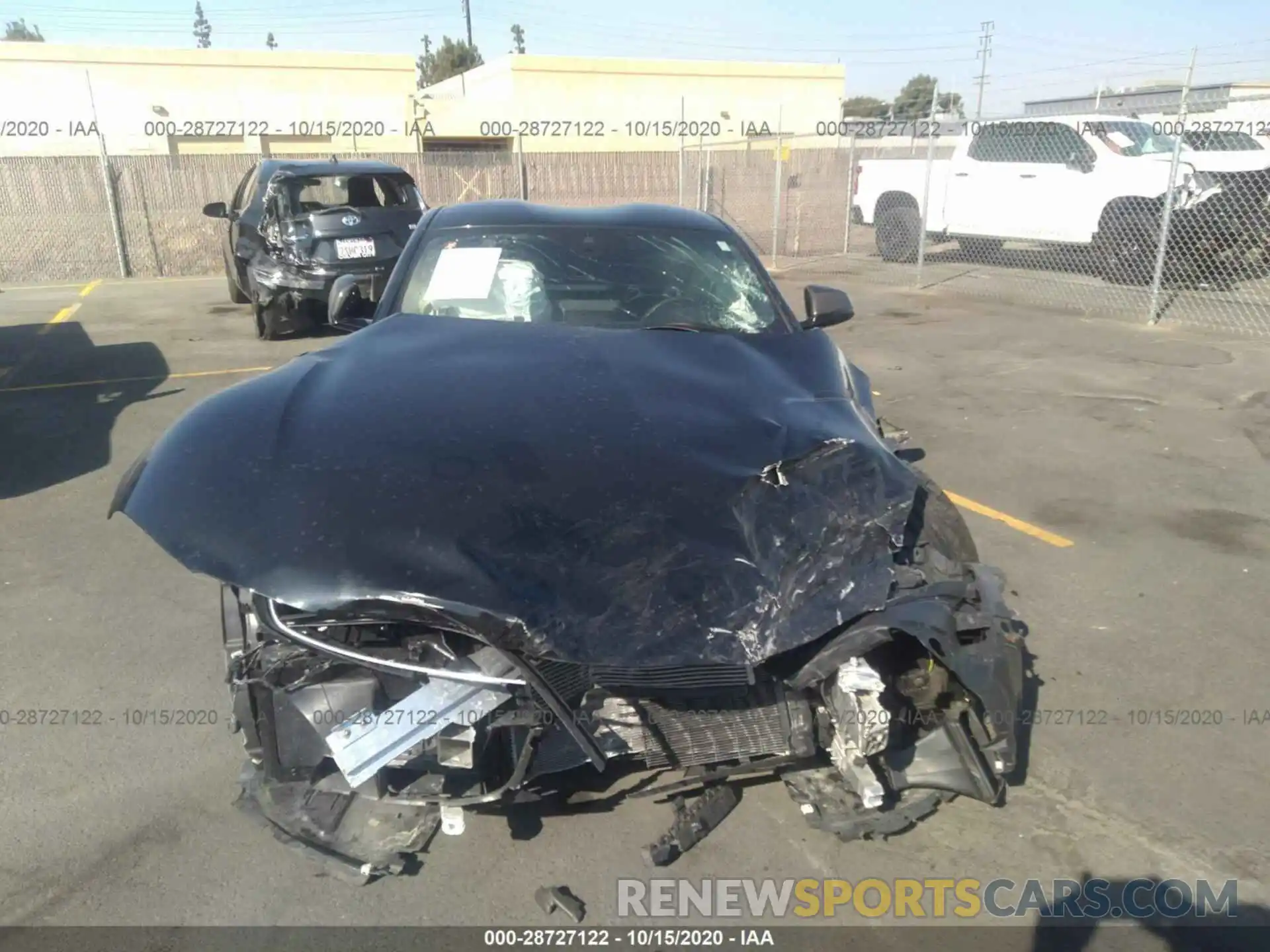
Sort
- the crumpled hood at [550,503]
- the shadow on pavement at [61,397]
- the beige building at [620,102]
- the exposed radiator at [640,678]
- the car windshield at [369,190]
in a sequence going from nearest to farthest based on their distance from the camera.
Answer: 1. the crumpled hood at [550,503]
2. the exposed radiator at [640,678]
3. the shadow on pavement at [61,397]
4. the car windshield at [369,190]
5. the beige building at [620,102]

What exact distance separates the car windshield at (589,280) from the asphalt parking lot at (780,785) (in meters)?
1.71

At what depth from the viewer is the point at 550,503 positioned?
2.43 metres

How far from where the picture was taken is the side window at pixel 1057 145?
42.6 ft

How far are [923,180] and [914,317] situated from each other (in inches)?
188

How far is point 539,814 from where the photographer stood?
282cm

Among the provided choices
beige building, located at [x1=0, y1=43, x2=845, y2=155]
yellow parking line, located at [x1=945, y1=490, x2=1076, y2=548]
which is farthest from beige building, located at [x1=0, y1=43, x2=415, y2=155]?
yellow parking line, located at [x1=945, y1=490, x2=1076, y2=548]

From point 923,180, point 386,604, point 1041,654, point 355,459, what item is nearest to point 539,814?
point 386,604

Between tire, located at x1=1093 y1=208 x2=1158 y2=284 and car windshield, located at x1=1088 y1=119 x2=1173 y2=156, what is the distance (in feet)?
2.91

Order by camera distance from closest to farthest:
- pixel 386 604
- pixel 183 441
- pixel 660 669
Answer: pixel 386 604, pixel 660 669, pixel 183 441

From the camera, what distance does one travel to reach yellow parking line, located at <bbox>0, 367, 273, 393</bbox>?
26.5 ft

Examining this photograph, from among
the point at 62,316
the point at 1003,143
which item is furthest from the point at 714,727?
the point at 1003,143

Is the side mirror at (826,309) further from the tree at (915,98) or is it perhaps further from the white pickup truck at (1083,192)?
the tree at (915,98)

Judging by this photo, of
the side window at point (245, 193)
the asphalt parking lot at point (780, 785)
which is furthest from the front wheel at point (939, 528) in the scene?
the side window at point (245, 193)

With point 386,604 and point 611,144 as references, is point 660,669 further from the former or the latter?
point 611,144
